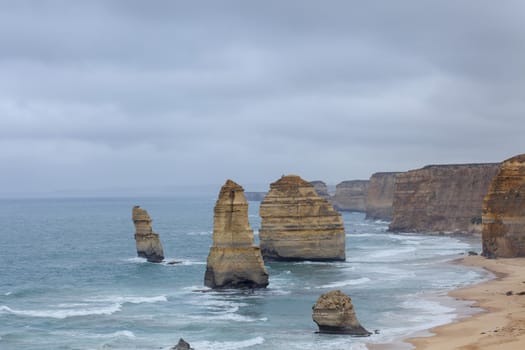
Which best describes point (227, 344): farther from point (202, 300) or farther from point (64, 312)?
point (64, 312)

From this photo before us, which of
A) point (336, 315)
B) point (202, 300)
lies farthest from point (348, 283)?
point (336, 315)

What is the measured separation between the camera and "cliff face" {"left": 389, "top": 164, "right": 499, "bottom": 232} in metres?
106

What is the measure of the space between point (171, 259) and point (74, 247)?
25.4 metres

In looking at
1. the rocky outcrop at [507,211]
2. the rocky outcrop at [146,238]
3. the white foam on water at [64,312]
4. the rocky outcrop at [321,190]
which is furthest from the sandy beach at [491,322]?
the rocky outcrop at [321,190]

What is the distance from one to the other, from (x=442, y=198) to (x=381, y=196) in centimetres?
5158

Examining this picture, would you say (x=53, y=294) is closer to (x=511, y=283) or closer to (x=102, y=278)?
(x=102, y=278)

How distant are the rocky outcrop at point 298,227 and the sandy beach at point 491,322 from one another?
569 inches

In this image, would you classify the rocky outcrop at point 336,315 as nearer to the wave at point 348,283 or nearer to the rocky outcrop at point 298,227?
the wave at point 348,283

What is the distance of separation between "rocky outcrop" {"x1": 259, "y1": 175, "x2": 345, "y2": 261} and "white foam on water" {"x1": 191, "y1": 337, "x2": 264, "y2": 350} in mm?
31002

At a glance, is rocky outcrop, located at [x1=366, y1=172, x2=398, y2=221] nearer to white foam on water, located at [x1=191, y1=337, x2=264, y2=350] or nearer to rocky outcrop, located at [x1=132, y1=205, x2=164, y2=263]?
rocky outcrop, located at [x1=132, y1=205, x2=164, y2=263]

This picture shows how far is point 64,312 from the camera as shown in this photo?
1820 inches

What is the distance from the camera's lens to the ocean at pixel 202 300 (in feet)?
127

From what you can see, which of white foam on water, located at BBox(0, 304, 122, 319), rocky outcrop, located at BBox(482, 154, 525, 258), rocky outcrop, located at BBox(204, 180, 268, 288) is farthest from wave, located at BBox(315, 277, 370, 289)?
white foam on water, located at BBox(0, 304, 122, 319)

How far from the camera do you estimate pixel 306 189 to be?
70938 millimetres
